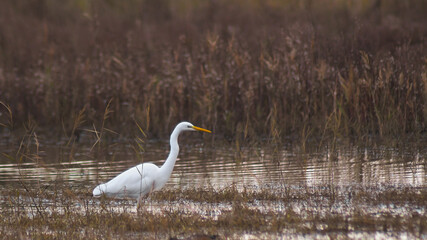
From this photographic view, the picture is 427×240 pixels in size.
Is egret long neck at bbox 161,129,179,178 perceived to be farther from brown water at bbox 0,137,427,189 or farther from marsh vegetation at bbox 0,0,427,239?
brown water at bbox 0,137,427,189

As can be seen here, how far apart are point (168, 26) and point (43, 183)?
11.1 metres

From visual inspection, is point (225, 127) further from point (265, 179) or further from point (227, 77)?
point (265, 179)

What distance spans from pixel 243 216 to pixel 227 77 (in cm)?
732

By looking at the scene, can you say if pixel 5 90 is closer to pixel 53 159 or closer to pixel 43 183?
pixel 53 159

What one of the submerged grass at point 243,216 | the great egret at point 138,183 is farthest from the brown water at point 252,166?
the submerged grass at point 243,216

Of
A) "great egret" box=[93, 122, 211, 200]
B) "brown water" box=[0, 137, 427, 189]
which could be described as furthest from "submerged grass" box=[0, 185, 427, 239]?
"brown water" box=[0, 137, 427, 189]

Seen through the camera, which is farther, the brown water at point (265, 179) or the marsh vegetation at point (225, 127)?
the marsh vegetation at point (225, 127)

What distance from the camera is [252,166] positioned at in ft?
33.4

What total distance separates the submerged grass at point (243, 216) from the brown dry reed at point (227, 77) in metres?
1.61

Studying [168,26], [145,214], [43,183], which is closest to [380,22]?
[168,26]

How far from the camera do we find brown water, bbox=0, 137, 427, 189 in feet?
28.7

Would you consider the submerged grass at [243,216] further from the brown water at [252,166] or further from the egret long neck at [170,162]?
the brown water at [252,166]

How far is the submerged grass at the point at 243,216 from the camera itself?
5719mm

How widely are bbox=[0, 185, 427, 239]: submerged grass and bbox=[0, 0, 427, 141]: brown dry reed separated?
1610mm
